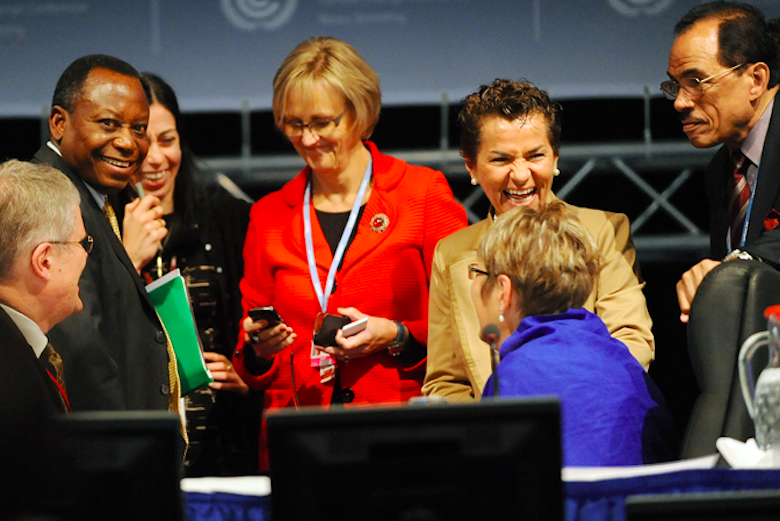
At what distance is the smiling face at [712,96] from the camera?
2760 mm

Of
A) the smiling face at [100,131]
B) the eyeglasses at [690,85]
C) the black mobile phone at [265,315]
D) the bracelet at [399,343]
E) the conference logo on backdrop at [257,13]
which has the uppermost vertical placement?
the conference logo on backdrop at [257,13]

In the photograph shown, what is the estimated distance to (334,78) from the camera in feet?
9.20

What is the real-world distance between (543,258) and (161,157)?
169 cm

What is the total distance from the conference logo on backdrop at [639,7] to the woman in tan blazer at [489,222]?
1.52 metres

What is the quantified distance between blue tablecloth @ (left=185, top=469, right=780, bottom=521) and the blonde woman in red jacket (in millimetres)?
1283

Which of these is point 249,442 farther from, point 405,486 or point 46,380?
point 405,486

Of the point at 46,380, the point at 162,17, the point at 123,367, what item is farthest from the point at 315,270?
the point at 162,17

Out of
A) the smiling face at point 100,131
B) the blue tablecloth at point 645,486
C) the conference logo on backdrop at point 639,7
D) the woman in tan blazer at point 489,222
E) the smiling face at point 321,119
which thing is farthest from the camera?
the conference logo on backdrop at point 639,7

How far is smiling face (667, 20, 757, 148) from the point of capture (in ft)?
9.05

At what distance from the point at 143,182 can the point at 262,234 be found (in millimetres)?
566

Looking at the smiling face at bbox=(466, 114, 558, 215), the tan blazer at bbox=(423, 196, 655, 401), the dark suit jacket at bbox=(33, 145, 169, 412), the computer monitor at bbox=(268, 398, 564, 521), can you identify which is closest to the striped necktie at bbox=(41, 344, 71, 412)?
the dark suit jacket at bbox=(33, 145, 169, 412)

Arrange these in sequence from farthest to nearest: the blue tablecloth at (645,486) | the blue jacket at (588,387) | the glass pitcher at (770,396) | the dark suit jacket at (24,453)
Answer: the blue jacket at (588,387) → the glass pitcher at (770,396) → the blue tablecloth at (645,486) → the dark suit jacket at (24,453)

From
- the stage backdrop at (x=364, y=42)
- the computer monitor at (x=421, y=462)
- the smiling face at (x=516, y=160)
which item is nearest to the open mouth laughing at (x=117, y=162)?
the smiling face at (x=516, y=160)

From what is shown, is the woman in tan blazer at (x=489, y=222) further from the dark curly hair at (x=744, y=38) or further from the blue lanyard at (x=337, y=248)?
the dark curly hair at (x=744, y=38)
